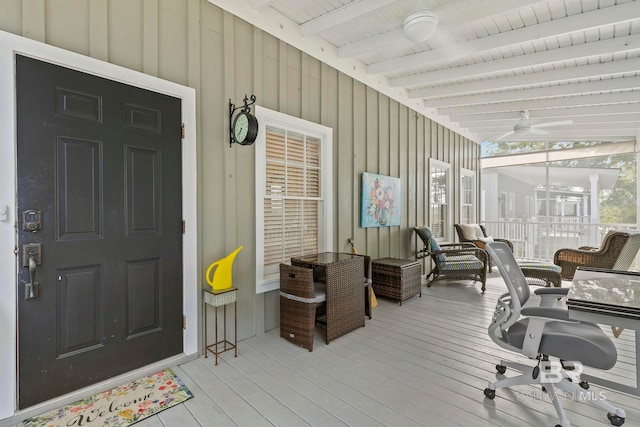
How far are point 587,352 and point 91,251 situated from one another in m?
3.17

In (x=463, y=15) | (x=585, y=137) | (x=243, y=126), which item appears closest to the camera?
(x=243, y=126)

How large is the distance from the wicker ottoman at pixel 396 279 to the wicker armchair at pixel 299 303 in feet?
5.12

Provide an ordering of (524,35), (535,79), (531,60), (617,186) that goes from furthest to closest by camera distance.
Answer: (617,186) < (535,79) < (531,60) < (524,35)

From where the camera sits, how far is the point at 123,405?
1983 mm

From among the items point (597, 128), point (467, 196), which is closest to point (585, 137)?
point (597, 128)

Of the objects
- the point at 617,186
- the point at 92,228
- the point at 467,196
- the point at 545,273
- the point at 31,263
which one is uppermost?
the point at 617,186

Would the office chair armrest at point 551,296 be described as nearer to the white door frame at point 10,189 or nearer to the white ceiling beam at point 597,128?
the white door frame at point 10,189

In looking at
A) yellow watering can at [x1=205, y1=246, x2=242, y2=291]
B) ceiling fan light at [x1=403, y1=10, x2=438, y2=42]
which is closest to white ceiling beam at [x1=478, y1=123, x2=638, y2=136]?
ceiling fan light at [x1=403, y1=10, x2=438, y2=42]

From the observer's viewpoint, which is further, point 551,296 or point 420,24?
point 420,24

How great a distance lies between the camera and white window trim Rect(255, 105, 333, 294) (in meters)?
3.10

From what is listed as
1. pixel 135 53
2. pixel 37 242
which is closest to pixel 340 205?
pixel 135 53

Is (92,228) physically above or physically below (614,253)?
above

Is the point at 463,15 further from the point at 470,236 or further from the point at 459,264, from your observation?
the point at 470,236

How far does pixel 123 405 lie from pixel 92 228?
1209 mm
